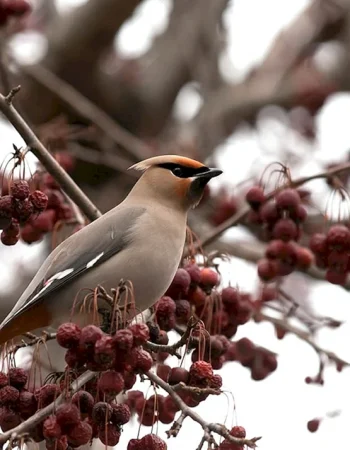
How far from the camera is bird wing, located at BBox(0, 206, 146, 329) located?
11.5 feet

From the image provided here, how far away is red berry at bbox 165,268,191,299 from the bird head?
1.69 ft

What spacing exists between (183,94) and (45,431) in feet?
18.5

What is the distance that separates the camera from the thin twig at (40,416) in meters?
2.50

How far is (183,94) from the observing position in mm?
8023

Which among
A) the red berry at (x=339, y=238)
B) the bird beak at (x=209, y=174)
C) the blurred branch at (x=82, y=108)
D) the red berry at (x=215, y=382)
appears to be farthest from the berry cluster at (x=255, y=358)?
the blurred branch at (x=82, y=108)

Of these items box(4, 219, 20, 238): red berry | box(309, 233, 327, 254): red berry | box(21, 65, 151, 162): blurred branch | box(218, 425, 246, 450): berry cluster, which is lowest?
box(218, 425, 246, 450): berry cluster

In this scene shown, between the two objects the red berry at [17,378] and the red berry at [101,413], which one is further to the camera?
the red berry at [17,378]

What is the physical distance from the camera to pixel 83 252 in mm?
3617

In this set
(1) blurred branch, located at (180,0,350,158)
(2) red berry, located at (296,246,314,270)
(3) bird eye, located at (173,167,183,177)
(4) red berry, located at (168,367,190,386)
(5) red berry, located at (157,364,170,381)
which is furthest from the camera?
(1) blurred branch, located at (180,0,350,158)

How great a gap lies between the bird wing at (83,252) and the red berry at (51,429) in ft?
2.65

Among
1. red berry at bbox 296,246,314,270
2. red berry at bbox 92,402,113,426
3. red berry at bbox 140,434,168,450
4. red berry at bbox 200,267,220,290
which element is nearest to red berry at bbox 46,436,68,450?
red berry at bbox 92,402,113,426

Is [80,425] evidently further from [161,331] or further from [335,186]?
[335,186]

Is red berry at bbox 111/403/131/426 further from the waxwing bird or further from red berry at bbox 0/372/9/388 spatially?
the waxwing bird

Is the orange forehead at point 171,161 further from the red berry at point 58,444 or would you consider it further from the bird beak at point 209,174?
the red berry at point 58,444
